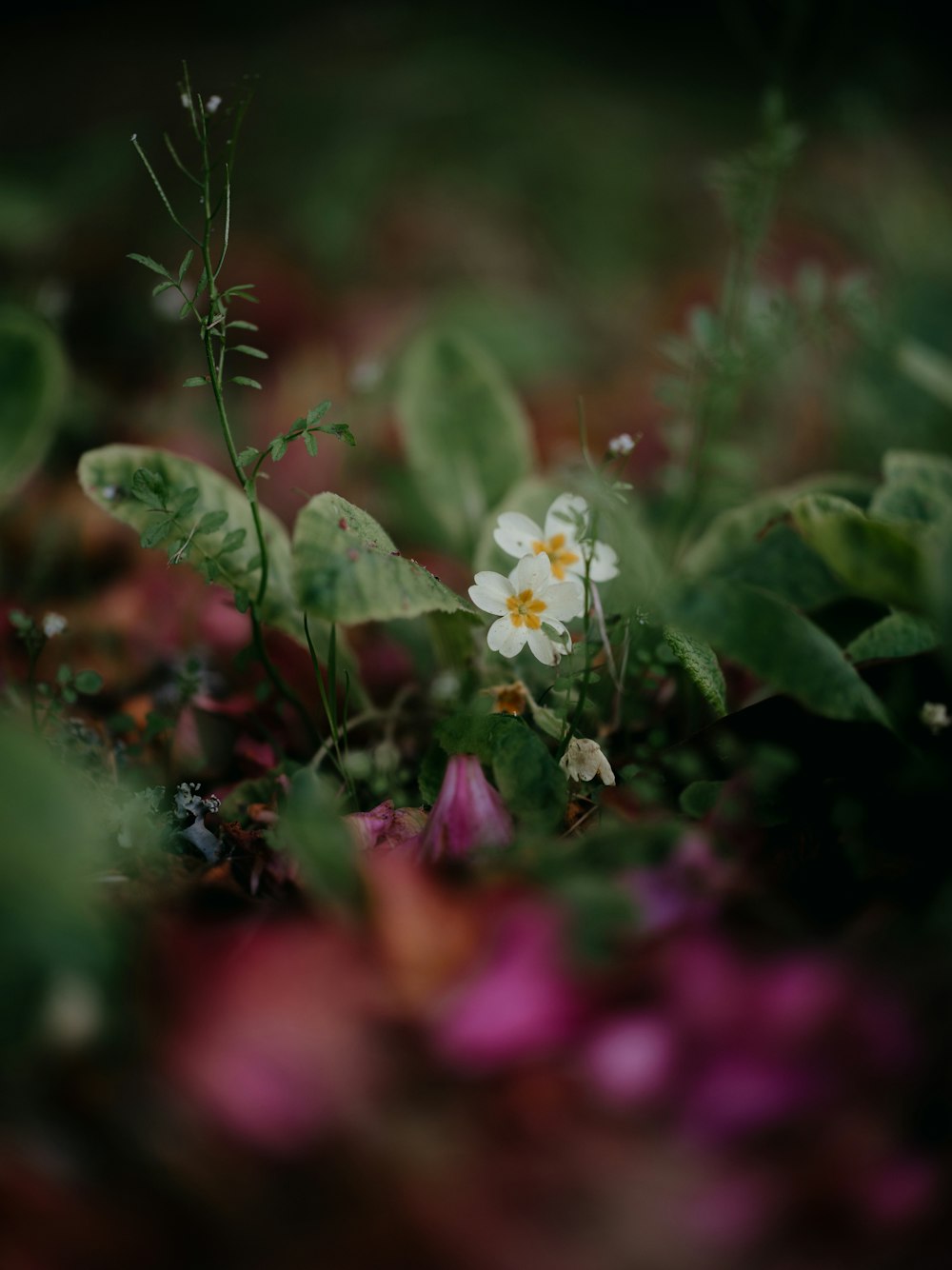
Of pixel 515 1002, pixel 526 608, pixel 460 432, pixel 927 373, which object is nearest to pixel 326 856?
pixel 515 1002

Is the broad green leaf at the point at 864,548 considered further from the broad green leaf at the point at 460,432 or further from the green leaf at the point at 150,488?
the green leaf at the point at 150,488

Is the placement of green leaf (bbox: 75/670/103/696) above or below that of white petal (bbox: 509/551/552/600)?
below

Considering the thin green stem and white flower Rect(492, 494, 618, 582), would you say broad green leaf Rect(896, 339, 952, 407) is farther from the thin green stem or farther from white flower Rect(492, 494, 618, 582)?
the thin green stem

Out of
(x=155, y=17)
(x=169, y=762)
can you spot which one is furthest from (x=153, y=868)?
(x=155, y=17)

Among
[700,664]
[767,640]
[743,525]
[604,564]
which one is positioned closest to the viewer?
[767,640]

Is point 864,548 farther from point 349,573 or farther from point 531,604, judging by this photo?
point 349,573

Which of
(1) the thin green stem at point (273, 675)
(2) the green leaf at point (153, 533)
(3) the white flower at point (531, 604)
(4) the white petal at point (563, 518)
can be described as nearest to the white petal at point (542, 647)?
(3) the white flower at point (531, 604)

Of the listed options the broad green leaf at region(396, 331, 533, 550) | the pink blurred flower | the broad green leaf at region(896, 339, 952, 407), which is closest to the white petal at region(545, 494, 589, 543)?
the broad green leaf at region(396, 331, 533, 550)
